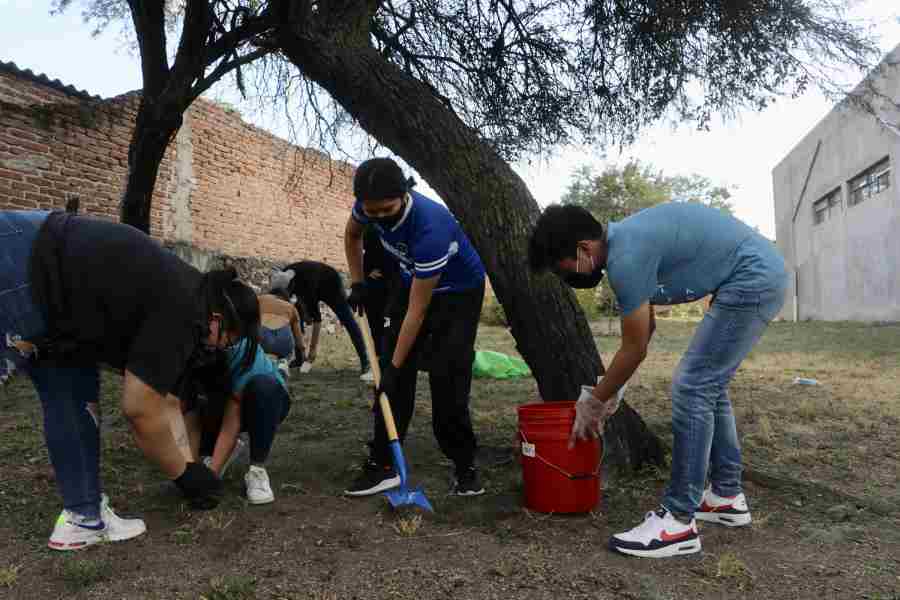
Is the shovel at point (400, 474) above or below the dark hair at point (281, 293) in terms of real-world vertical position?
below

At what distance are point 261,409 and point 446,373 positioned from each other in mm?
844

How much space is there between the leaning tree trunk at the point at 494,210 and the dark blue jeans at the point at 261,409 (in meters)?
1.19

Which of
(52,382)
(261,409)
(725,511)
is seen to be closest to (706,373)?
(725,511)

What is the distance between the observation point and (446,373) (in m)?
3.03

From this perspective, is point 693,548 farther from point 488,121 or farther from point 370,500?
point 488,121

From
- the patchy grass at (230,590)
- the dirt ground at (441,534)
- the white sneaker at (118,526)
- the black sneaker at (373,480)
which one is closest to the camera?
the patchy grass at (230,590)

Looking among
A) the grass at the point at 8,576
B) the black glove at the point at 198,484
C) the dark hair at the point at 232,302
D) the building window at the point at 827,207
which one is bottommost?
the grass at the point at 8,576

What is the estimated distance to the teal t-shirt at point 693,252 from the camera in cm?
239

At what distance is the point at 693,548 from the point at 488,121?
431 centimetres

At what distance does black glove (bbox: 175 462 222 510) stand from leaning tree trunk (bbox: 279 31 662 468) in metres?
1.61

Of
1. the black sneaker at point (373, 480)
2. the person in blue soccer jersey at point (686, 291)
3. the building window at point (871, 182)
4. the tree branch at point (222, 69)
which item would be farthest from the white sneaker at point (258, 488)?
the building window at point (871, 182)

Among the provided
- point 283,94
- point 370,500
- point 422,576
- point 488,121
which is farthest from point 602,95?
point 422,576

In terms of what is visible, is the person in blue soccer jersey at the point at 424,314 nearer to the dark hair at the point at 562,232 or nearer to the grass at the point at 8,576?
the dark hair at the point at 562,232

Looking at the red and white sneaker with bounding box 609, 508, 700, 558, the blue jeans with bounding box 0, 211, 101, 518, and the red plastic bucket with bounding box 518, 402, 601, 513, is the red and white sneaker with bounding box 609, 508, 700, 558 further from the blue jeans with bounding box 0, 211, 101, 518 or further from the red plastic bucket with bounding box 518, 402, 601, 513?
the blue jeans with bounding box 0, 211, 101, 518
